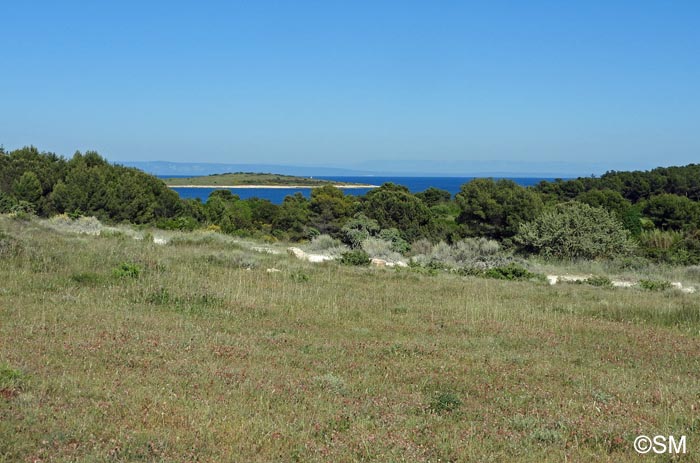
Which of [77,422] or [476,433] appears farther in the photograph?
[476,433]

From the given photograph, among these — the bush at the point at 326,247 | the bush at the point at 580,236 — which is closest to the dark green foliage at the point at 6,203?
the bush at the point at 326,247

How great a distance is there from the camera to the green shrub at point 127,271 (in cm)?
1327

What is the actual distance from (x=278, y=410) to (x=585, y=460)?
270cm

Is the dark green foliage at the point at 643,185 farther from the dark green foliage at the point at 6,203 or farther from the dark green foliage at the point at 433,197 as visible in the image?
the dark green foliage at the point at 6,203

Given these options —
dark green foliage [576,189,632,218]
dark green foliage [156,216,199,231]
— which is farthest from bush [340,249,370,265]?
dark green foliage [576,189,632,218]

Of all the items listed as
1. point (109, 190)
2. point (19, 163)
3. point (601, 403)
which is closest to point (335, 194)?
point (109, 190)

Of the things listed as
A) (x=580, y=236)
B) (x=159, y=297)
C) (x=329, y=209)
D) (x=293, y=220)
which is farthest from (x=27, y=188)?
(x=580, y=236)

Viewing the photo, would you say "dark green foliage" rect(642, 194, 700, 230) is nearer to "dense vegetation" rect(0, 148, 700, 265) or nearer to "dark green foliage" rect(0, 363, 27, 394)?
"dense vegetation" rect(0, 148, 700, 265)

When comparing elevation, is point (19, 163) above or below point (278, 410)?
above

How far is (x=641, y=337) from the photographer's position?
10383 mm

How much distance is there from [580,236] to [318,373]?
26280 millimetres

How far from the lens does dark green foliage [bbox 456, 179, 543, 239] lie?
42156 millimetres

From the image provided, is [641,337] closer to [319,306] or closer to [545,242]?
[319,306]
